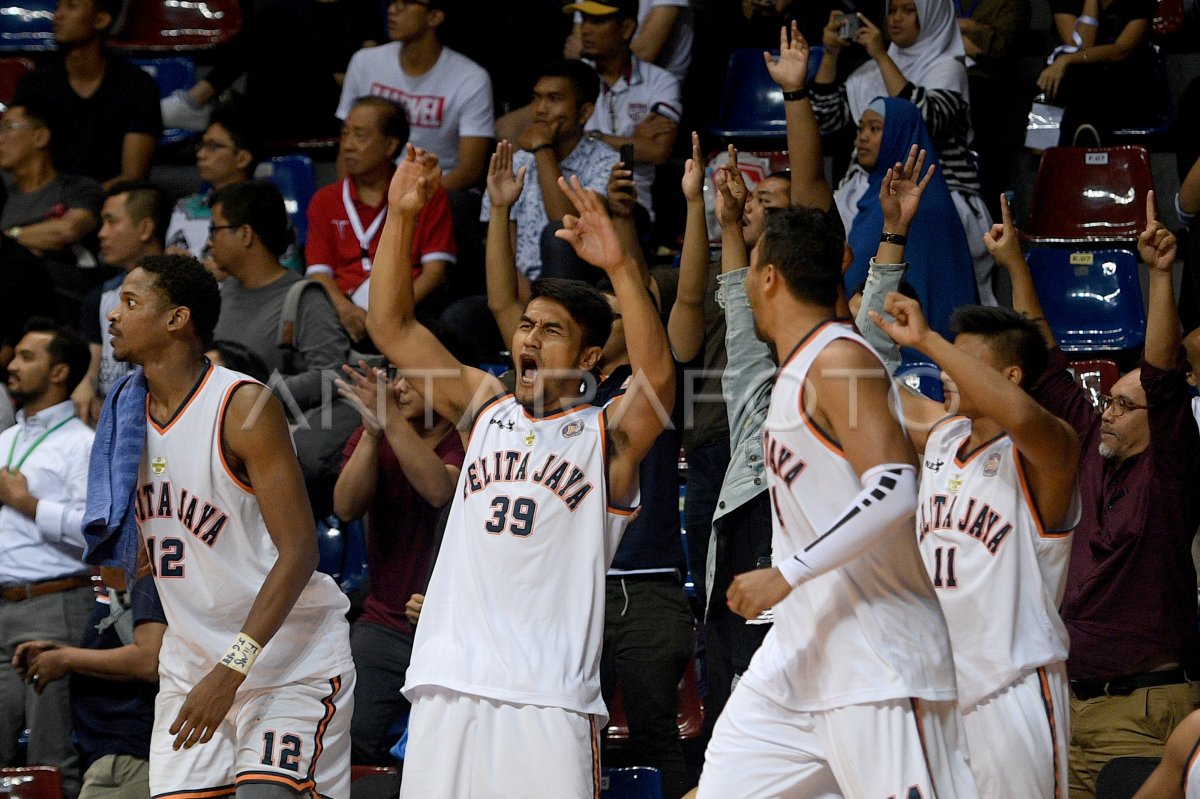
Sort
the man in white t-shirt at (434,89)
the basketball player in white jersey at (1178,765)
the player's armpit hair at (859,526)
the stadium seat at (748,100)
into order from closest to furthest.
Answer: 1. the player's armpit hair at (859,526)
2. the basketball player in white jersey at (1178,765)
3. the man in white t-shirt at (434,89)
4. the stadium seat at (748,100)

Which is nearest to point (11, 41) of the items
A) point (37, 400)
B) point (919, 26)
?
point (37, 400)

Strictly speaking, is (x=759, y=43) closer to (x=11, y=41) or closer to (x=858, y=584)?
(x=11, y=41)

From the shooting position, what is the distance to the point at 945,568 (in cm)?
468

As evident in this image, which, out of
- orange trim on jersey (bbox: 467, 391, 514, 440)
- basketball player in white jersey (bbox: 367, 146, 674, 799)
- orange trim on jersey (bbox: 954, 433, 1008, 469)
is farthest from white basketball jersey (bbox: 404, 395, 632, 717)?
orange trim on jersey (bbox: 954, 433, 1008, 469)

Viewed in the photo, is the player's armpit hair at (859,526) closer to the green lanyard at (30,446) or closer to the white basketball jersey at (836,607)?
the white basketball jersey at (836,607)

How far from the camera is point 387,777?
16.8 ft

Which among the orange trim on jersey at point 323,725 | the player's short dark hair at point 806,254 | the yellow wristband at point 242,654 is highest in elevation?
the player's short dark hair at point 806,254

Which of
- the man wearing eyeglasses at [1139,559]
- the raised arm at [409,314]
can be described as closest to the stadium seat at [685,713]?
the man wearing eyeglasses at [1139,559]

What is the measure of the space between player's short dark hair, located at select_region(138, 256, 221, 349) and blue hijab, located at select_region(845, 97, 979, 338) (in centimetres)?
302

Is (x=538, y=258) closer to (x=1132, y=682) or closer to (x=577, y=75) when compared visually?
(x=577, y=75)

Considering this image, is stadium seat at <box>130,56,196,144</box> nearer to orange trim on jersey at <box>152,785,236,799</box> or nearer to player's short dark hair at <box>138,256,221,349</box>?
player's short dark hair at <box>138,256,221,349</box>

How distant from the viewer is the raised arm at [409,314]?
4637 millimetres

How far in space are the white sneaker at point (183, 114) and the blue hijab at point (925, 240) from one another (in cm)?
462

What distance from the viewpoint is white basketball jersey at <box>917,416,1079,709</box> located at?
4488 mm
